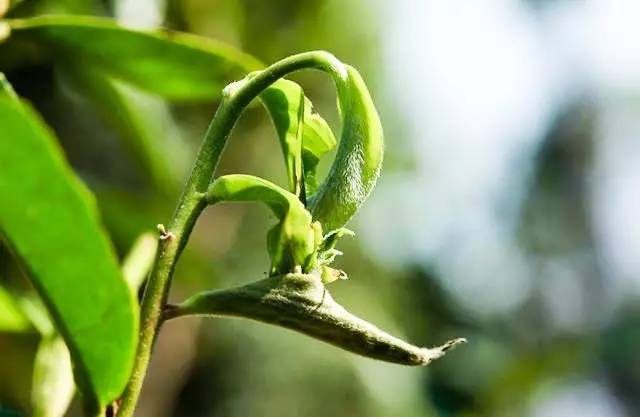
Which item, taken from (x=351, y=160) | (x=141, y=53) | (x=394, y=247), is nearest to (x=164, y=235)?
(x=351, y=160)

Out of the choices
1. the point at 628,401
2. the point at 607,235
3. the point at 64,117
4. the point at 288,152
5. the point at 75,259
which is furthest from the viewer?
the point at 607,235

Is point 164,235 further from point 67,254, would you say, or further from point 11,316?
point 11,316

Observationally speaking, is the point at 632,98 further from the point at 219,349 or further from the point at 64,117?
the point at 64,117

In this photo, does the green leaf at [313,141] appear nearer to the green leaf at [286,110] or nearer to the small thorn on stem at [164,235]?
the green leaf at [286,110]

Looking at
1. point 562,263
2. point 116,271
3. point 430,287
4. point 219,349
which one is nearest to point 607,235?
point 562,263

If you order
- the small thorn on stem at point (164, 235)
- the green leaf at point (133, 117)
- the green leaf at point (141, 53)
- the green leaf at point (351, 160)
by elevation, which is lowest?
the small thorn on stem at point (164, 235)

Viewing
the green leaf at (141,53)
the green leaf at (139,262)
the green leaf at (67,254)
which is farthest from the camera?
the green leaf at (141,53)

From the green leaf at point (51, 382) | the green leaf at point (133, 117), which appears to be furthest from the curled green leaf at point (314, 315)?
the green leaf at point (133, 117)
